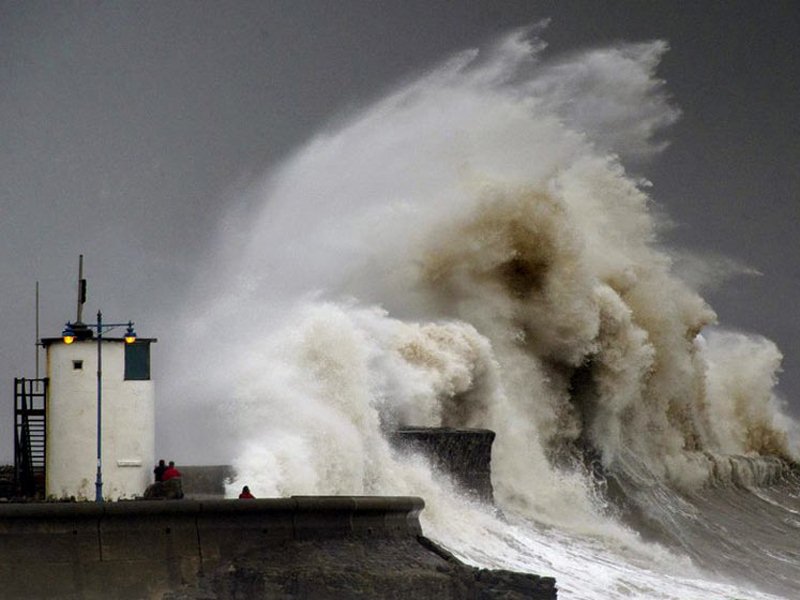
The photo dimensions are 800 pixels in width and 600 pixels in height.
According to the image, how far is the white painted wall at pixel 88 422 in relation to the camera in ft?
56.3

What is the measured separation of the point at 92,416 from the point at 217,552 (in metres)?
1.64

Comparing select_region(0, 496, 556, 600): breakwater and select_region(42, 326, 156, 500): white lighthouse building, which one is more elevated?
select_region(42, 326, 156, 500): white lighthouse building

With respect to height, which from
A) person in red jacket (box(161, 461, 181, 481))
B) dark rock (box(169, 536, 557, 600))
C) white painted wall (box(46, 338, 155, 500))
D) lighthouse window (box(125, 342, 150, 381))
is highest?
lighthouse window (box(125, 342, 150, 381))

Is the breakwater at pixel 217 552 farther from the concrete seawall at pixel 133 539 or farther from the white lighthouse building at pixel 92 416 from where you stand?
the white lighthouse building at pixel 92 416

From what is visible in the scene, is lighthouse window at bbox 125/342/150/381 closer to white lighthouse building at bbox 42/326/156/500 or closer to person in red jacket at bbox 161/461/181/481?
white lighthouse building at bbox 42/326/156/500

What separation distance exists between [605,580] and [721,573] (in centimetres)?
465

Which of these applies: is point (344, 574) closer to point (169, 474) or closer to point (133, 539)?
point (133, 539)

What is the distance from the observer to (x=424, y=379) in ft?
92.4

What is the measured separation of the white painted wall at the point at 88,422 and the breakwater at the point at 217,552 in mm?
1277

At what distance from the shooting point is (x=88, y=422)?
17172 mm

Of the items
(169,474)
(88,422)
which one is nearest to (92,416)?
(88,422)

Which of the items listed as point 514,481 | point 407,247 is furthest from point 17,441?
point 407,247

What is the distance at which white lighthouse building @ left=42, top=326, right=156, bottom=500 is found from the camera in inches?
676

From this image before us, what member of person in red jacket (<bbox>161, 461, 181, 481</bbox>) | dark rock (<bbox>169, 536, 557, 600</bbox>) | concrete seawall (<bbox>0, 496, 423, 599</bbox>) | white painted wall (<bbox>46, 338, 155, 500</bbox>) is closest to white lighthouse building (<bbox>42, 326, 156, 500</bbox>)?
white painted wall (<bbox>46, 338, 155, 500</bbox>)
